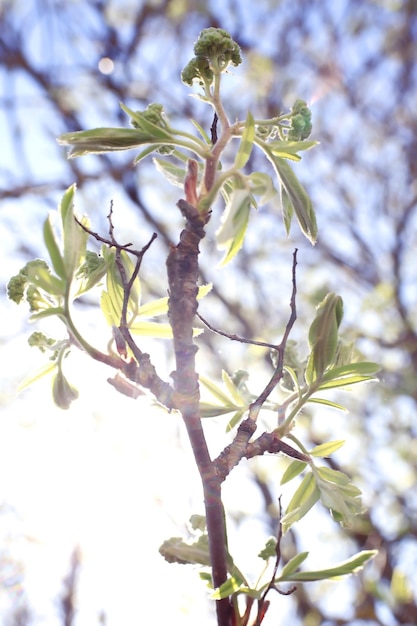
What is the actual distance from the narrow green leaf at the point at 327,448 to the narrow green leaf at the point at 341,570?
0.64ft

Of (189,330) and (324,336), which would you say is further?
(324,336)

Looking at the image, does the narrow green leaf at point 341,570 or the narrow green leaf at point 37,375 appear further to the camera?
the narrow green leaf at point 37,375

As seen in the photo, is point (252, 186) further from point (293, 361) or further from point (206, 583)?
point (206, 583)

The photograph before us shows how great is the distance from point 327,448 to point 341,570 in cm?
23

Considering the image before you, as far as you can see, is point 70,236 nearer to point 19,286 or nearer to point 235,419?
point 19,286

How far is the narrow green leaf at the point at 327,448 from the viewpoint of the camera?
1.14 meters

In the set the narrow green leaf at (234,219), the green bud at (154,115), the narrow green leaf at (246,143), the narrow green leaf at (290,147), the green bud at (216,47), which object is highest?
the green bud at (216,47)

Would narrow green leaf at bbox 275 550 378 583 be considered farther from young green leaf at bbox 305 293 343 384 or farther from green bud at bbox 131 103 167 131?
green bud at bbox 131 103 167 131

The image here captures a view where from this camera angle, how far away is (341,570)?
38.7 inches

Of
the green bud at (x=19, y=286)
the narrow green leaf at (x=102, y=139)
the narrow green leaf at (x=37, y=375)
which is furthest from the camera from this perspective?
the narrow green leaf at (x=37, y=375)

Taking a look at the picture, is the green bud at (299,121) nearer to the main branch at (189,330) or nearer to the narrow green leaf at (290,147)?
the narrow green leaf at (290,147)

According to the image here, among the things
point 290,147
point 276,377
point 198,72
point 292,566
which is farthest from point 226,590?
point 198,72

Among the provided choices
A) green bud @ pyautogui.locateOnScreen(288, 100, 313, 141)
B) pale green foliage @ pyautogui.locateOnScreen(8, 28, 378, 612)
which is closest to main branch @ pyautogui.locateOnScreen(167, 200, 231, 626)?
pale green foliage @ pyautogui.locateOnScreen(8, 28, 378, 612)

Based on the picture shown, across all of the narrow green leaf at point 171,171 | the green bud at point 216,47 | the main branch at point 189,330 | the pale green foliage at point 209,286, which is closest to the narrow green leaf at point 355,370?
the pale green foliage at point 209,286
